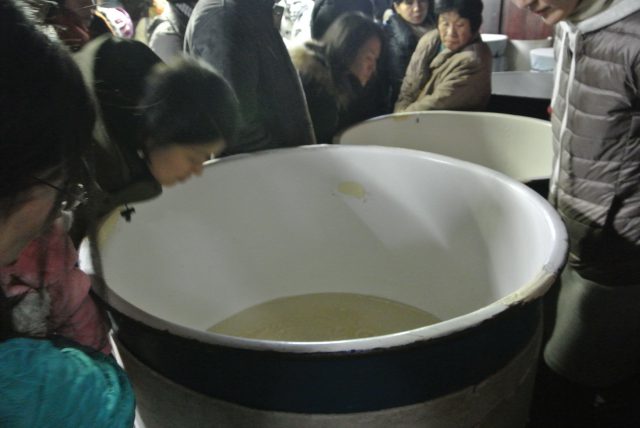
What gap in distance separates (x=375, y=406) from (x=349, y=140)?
3.17ft

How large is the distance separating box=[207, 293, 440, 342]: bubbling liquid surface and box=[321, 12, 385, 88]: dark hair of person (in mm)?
649

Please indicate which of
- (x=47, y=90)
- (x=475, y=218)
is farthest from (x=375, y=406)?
(x=475, y=218)

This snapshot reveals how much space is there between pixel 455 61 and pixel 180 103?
1140 millimetres

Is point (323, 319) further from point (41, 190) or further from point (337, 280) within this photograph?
point (41, 190)

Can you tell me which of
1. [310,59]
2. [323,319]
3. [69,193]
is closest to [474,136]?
[310,59]

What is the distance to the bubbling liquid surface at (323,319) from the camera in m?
1.26

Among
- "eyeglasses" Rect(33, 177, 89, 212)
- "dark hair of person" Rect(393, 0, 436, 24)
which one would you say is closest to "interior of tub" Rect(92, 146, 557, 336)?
"eyeglasses" Rect(33, 177, 89, 212)

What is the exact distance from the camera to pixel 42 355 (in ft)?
1.65

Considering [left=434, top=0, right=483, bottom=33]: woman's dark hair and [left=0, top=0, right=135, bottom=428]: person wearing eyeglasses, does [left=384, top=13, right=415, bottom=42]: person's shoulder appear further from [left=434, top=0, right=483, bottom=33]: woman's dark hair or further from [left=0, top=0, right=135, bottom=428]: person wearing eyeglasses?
[left=0, top=0, right=135, bottom=428]: person wearing eyeglasses

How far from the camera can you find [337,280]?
4.56 ft

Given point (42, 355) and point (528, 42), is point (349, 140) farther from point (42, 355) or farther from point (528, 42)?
point (528, 42)

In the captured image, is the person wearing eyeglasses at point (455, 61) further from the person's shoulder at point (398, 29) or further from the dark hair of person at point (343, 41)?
the dark hair of person at point (343, 41)

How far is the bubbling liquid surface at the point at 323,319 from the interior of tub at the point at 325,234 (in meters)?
0.02

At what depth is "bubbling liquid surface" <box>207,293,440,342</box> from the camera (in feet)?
4.15
